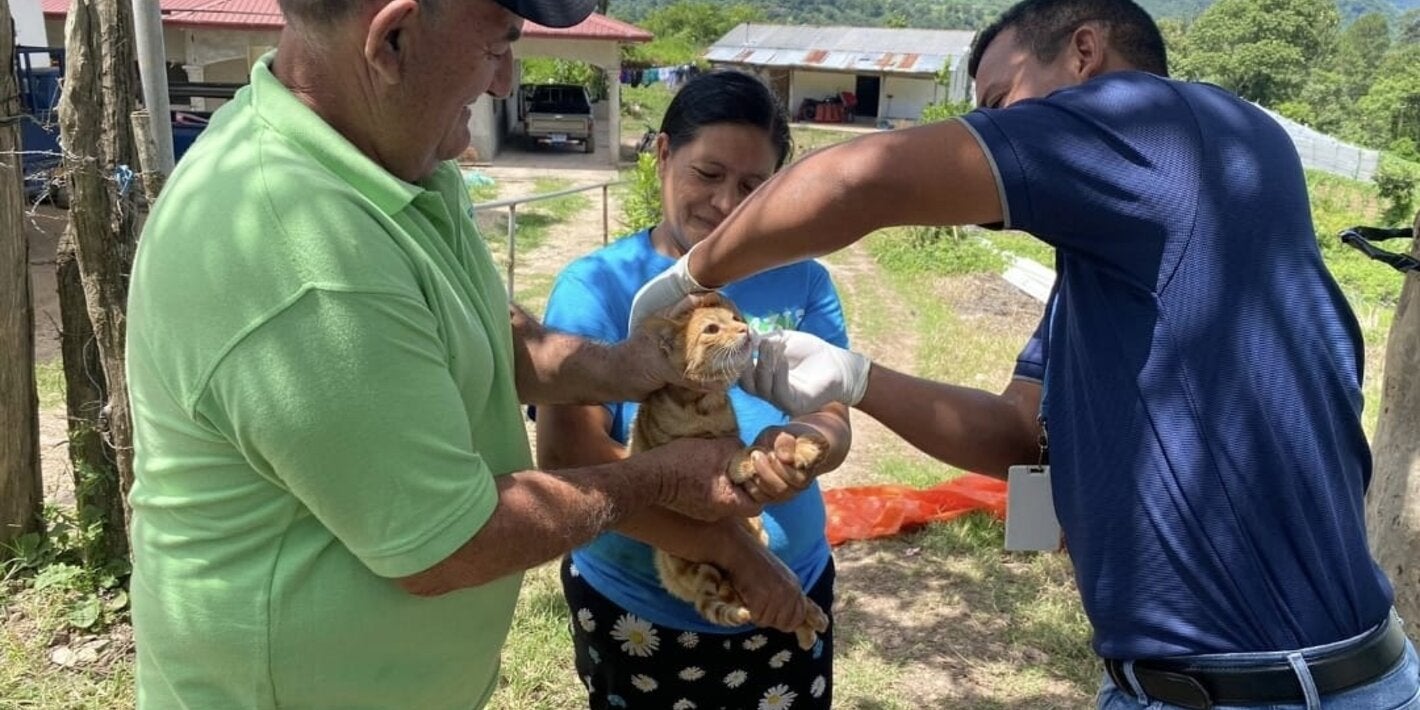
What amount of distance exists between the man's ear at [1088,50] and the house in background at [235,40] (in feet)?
49.8

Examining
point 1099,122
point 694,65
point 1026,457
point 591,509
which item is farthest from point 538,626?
point 694,65

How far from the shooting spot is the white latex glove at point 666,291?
6.00ft

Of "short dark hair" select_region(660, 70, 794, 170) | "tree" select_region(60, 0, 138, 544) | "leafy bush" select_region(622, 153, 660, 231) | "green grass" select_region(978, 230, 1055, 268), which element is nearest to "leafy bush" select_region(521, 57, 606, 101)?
"green grass" select_region(978, 230, 1055, 268)

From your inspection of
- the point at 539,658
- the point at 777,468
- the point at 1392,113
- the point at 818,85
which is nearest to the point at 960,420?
the point at 777,468

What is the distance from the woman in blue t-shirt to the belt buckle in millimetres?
766

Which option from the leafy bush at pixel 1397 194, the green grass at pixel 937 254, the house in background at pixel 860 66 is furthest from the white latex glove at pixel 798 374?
the house in background at pixel 860 66

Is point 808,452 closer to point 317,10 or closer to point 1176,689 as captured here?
point 1176,689

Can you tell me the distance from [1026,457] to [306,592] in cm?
152

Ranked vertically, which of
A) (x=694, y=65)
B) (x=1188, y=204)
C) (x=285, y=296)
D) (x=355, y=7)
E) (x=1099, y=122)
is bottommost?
(x=694, y=65)

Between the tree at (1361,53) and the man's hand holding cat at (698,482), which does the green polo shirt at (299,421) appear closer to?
the man's hand holding cat at (698,482)

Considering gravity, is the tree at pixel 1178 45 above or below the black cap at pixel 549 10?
below

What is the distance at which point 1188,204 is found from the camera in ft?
4.53

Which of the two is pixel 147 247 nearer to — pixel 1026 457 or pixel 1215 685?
pixel 1215 685

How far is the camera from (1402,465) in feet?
8.16
